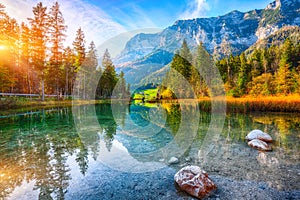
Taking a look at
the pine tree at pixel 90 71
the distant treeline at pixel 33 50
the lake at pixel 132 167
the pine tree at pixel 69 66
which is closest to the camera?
the lake at pixel 132 167

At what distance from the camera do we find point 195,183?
3422mm

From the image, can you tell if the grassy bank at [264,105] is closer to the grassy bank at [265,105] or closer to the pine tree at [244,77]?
the grassy bank at [265,105]

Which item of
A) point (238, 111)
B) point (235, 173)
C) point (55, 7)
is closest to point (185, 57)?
point (238, 111)

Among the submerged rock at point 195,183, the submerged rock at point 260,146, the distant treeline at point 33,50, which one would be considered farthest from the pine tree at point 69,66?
the submerged rock at point 195,183

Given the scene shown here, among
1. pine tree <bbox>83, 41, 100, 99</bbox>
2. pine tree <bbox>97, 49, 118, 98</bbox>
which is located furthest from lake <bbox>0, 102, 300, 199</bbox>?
pine tree <bbox>97, 49, 118, 98</bbox>

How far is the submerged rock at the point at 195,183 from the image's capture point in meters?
3.32

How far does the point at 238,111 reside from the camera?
61.7ft

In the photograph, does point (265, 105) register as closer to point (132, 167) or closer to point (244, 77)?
point (132, 167)

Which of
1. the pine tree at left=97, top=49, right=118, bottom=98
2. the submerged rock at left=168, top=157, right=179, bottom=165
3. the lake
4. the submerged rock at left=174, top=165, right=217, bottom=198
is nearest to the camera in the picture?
the submerged rock at left=174, top=165, right=217, bottom=198

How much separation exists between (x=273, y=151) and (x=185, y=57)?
128ft

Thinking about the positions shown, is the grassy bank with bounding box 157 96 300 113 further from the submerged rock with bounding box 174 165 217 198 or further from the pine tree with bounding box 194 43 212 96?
the pine tree with bounding box 194 43 212 96

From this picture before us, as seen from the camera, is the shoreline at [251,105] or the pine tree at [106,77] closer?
the shoreline at [251,105]

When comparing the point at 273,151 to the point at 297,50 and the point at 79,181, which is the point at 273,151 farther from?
the point at 297,50

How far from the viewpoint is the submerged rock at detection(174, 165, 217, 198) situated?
131 inches
